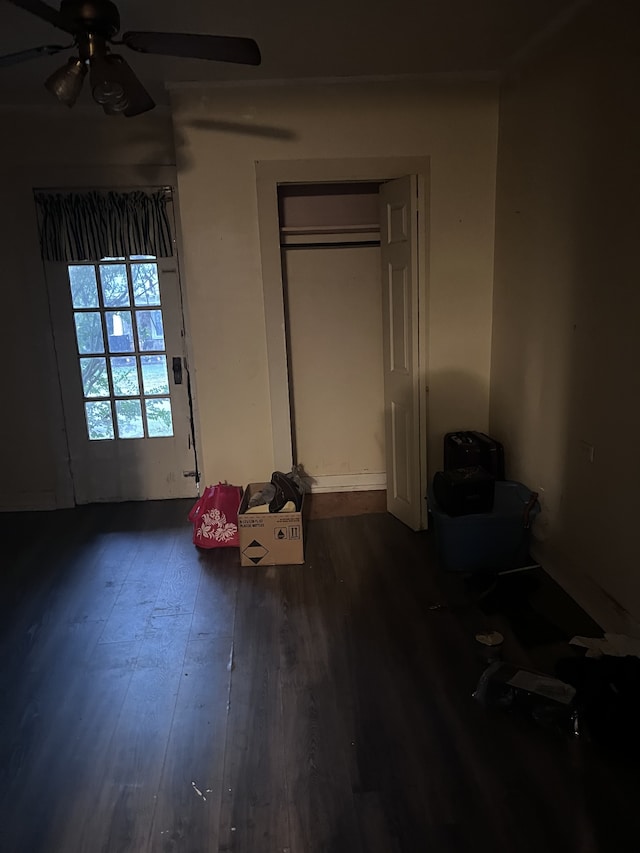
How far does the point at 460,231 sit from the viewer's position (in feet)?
11.7

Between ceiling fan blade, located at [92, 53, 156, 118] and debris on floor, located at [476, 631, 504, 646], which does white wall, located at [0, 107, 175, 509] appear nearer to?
ceiling fan blade, located at [92, 53, 156, 118]

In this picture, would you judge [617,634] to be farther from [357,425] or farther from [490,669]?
[357,425]

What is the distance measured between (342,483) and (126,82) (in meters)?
3.03

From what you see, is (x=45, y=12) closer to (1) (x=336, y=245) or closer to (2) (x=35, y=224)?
(2) (x=35, y=224)

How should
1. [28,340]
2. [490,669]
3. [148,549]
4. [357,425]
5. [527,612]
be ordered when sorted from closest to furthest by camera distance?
1. [490,669]
2. [527,612]
3. [148,549]
4. [28,340]
5. [357,425]

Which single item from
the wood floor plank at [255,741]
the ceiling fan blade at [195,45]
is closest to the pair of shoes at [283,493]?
the wood floor plank at [255,741]

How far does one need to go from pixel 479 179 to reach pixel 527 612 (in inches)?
94.0

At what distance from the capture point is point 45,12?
1833 millimetres

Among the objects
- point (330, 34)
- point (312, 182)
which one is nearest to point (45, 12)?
point (330, 34)

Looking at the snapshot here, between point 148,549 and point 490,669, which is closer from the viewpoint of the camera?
point 490,669

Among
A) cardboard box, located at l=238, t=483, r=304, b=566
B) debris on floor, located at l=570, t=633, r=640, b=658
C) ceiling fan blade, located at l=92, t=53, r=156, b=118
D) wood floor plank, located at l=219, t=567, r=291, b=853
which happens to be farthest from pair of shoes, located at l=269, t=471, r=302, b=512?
ceiling fan blade, located at l=92, t=53, r=156, b=118

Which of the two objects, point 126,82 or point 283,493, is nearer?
point 126,82

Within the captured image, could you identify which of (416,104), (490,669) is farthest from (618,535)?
(416,104)

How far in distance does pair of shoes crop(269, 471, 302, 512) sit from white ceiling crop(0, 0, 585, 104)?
219 centimetres
